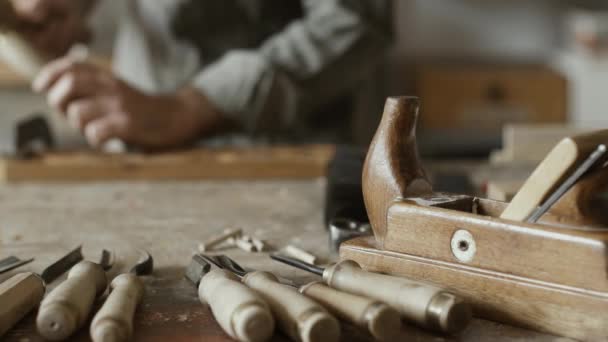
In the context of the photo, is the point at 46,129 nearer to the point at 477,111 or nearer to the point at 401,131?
the point at 401,131

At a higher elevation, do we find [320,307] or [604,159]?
[604,159]

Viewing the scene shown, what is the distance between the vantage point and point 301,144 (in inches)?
69.6

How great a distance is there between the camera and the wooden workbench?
690mm

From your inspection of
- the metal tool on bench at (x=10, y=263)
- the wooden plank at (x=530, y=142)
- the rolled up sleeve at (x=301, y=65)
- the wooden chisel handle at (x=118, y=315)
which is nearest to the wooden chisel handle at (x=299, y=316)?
the wooden chisel handle at (x=118, y=315)

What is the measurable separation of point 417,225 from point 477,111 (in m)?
2.43

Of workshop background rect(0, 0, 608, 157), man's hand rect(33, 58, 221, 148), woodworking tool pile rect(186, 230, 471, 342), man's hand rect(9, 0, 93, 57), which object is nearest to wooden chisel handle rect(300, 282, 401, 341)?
woodworking tool pile rect(186, 230, 471, 342)

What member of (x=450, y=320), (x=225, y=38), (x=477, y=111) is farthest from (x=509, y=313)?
(x=477, y=111)

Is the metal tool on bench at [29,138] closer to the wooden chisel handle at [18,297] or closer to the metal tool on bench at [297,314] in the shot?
the wooden chisel handle at [18,297]

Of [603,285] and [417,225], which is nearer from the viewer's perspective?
[603,285]

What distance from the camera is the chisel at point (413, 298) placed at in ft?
2.10

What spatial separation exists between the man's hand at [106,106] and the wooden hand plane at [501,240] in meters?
0.94

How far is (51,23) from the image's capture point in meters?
1.83

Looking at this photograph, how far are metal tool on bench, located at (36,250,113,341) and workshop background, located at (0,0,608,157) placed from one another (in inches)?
68.2

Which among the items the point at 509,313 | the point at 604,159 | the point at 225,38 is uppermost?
the point at 225,38
